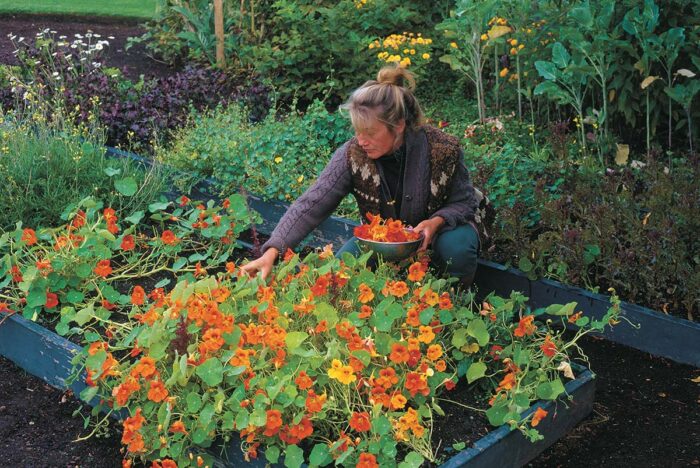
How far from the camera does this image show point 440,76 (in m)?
7.15

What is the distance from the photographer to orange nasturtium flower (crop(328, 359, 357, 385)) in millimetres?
2643

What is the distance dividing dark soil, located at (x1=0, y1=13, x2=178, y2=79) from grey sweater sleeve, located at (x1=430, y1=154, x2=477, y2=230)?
4.81 metres

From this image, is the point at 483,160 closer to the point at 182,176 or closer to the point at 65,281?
the point at 182,176

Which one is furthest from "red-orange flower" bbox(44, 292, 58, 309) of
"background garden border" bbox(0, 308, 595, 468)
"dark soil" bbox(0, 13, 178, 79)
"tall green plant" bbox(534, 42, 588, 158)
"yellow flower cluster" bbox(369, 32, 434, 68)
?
"dark soil" bbox(0, 13, 178, 79)

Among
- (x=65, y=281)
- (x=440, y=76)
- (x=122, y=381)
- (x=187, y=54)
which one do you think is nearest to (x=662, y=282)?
(x=122, y=381)

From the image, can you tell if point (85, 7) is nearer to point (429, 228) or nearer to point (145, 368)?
point (429, 228)

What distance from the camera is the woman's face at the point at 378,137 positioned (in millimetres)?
3408

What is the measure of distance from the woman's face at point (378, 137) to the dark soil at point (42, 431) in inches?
53.8

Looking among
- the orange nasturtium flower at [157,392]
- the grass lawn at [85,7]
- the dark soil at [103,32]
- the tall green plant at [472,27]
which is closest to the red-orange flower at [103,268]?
the orange nasturtium flower at [157,392]

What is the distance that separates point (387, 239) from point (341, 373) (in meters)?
0.80

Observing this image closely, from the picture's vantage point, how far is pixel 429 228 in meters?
3.53

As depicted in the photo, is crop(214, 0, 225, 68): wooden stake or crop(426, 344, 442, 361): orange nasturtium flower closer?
crop(426, 344, 442, 361): orange nasturtium flower

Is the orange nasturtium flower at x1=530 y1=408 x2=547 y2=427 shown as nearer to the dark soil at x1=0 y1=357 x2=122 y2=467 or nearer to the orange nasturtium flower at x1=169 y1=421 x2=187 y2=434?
the orange nasturtium flower at x1=169 y1=421 x2=187 y2=434

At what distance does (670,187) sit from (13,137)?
3192mm
